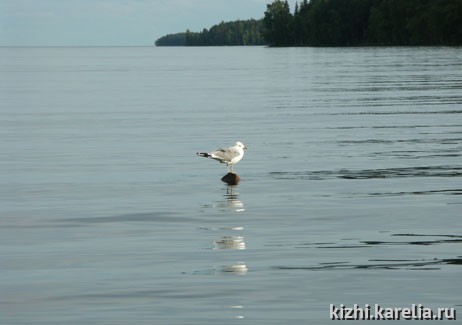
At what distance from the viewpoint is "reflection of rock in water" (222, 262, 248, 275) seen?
1484 cm

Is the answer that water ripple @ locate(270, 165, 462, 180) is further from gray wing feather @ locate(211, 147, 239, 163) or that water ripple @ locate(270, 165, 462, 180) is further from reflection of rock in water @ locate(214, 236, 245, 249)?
reflection of rock in water @ locate(214, 236, 245, 249)

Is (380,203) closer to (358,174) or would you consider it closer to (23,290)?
(358,174)

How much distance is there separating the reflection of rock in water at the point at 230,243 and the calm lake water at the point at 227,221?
15mm

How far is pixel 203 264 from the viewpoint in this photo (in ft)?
50.5

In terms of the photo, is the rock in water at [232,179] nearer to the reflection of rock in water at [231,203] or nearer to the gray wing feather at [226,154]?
the gray wing feather at [226,154]

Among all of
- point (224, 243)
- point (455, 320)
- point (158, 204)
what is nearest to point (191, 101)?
point (158, 204)

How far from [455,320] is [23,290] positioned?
5.15m

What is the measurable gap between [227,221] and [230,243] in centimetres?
234

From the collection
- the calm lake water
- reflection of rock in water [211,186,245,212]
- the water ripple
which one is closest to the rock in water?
the calm lake water

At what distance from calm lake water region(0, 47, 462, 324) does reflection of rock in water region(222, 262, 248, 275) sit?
0.02 meters

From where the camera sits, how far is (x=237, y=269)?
15.0 m

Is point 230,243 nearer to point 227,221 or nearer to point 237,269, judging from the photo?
point 237,269

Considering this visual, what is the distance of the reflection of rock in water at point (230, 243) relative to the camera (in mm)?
16781

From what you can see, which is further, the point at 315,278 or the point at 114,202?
the point at 114,202
